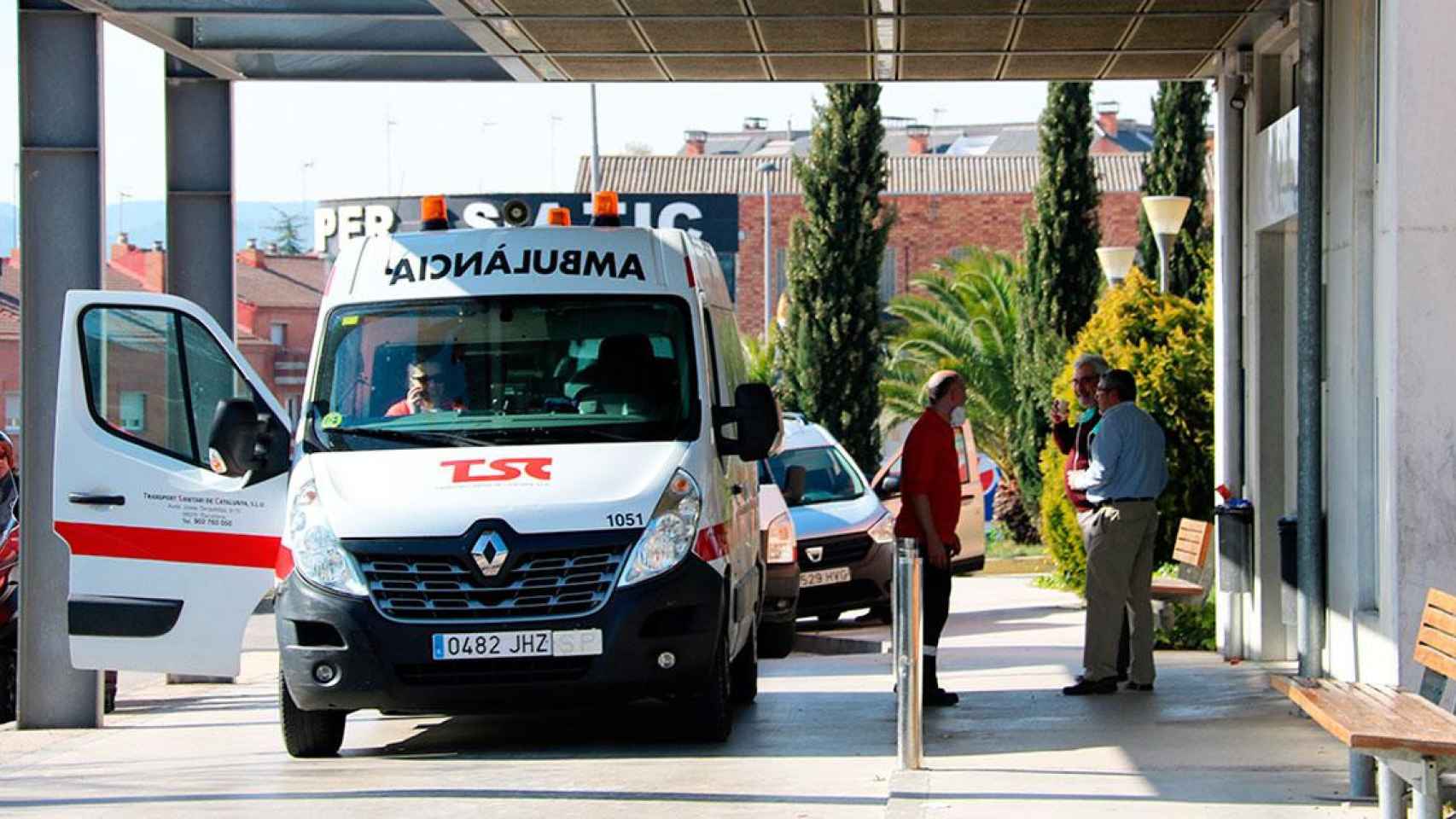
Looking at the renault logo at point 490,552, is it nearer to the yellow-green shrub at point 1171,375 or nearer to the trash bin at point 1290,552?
the trash bin at point 1290,552

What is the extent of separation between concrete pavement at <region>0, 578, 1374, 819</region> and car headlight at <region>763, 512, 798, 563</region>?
99.7 inches

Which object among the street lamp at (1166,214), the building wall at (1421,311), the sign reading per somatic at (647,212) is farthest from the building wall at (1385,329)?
the sign reading per somatic at (647,212)

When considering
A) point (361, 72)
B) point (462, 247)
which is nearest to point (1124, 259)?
point (361, 72)

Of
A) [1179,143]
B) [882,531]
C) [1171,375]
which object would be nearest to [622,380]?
[882,531]

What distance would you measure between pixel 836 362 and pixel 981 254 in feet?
13.2

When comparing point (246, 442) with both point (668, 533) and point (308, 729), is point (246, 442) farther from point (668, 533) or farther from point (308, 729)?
point (668, 533)

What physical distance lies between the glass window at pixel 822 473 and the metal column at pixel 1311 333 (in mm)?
9086

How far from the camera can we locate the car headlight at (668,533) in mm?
9875

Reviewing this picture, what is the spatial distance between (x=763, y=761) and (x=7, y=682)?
4982 mm

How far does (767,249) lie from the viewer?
67.4 m

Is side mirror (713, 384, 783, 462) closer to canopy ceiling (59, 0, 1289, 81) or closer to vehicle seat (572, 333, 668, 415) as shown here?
vehicle seat (572, 333, 668, 415)

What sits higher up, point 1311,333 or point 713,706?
point 1311,333

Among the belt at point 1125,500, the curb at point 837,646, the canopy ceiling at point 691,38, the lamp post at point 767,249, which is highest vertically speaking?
the lamp post at point 767,249

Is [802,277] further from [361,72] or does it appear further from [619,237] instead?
[619,237]
